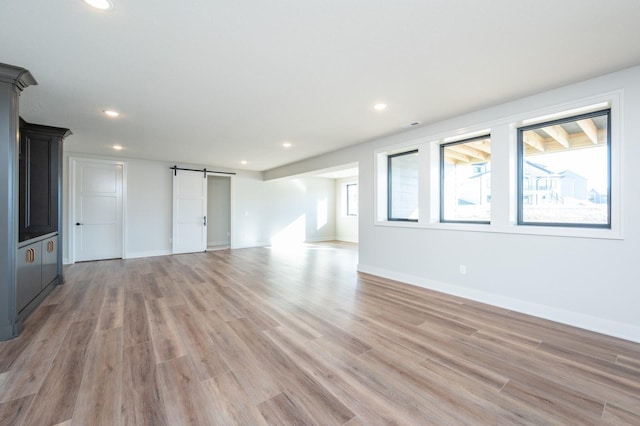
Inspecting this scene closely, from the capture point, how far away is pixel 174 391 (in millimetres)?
1792

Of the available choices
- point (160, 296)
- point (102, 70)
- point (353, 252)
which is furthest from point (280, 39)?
point (353, 252)

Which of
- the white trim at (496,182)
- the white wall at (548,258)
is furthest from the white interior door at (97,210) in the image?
the white wall at (548,258)

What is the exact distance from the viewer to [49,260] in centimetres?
395

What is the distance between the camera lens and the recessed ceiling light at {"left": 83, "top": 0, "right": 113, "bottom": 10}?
1695mm

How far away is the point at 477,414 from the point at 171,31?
3.22 meters

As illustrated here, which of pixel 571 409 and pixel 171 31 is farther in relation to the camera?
pixel 171 31

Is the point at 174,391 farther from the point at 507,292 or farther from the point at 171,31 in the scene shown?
the point at 507,292

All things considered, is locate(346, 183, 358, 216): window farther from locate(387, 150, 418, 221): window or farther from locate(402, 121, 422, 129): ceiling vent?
locate(402, 121, 422, 129): ceiling vent

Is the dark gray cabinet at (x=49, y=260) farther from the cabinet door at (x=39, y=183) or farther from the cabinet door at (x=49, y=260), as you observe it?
the cabinet door at (x=39, y=183)

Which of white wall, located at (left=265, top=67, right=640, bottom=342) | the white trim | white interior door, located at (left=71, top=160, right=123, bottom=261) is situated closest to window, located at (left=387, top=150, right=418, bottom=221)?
the white trim

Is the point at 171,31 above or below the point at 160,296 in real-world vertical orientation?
above

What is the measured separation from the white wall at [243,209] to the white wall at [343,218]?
9.6 inches

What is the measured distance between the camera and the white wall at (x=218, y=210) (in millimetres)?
8758

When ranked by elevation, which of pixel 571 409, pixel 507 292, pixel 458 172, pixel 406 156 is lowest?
pixel 571 409
